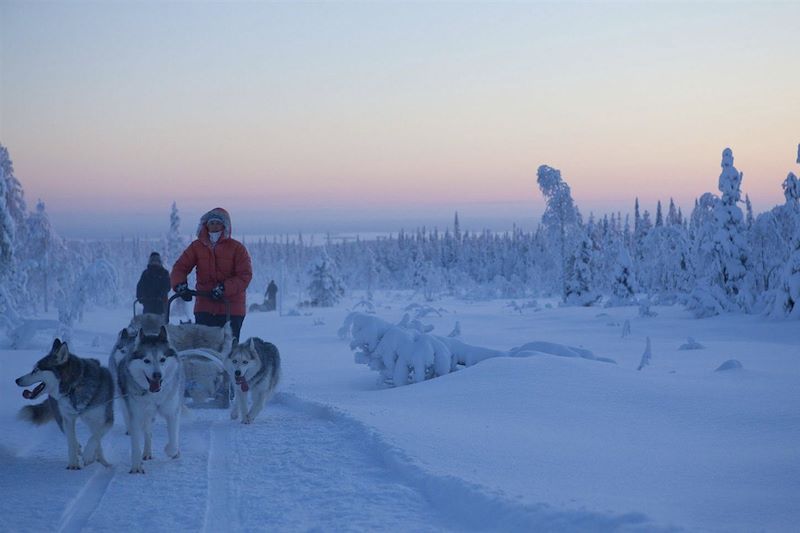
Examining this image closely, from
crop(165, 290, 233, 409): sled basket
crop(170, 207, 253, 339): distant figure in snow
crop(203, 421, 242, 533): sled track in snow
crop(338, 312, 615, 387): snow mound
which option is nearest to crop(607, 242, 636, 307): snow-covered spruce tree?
crop(338, 312, 615, 387): snow mound

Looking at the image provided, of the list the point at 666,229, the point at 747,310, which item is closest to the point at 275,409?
A: the point at 747,310

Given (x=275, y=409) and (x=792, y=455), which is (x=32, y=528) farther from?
(x=792, y=455)

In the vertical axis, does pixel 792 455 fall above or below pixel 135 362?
below

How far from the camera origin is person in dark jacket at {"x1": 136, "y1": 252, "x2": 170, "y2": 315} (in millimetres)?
12377

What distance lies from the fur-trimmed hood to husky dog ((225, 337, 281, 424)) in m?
1.52

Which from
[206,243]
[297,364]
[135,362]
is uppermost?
[206,243]

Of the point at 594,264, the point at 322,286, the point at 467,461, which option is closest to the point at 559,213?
the point at 594,264

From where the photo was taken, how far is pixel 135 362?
5.60 m

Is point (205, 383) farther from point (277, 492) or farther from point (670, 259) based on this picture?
point (670, 259)

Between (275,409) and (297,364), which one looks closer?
(275,409)

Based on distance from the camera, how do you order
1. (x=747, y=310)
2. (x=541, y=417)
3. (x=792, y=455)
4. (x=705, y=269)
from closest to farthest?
1. (x=792, y=455)
2. (x=541, y=417)
3. (x=747, y=310)
4. (x=705, y=269)

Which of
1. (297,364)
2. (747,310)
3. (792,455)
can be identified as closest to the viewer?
(792,455)

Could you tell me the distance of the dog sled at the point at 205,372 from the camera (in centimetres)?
786

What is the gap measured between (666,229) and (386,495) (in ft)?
119
